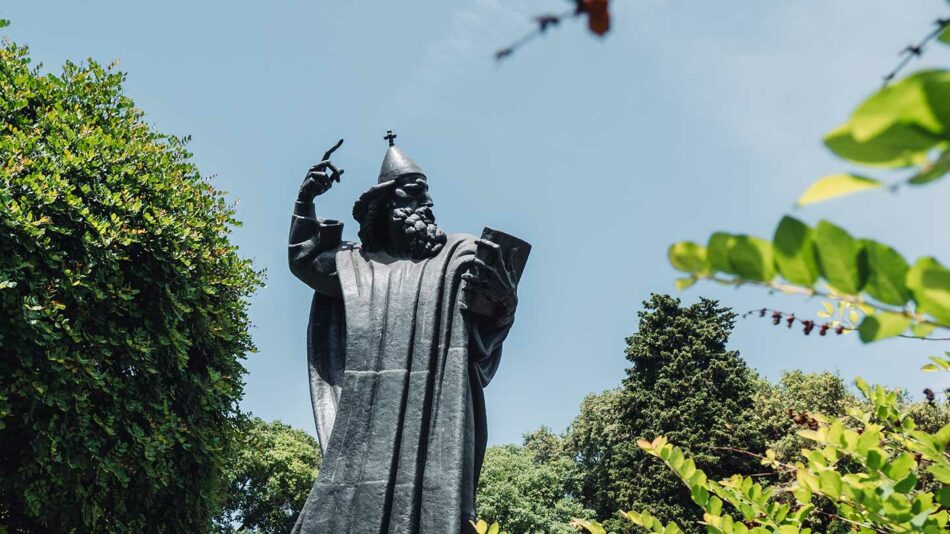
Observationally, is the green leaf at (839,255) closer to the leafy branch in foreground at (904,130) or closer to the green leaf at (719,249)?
the green leaf at (719,249)

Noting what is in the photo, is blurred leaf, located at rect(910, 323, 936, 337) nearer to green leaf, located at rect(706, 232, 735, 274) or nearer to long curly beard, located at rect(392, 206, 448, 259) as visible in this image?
green leaf, located at rect(706, 232, 735, 274)

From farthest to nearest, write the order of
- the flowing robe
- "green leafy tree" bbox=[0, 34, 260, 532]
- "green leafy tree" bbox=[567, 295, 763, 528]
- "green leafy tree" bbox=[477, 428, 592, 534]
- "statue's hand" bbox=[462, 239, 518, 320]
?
"green leafy tree" bbox=[477, 428, 592, 534], "green leafy tree" bbox=[567, 295, 763, 528], "green leafy tree" bbox=[0, 34, 260, 532], "statue's hand" bbox=[462, 239, 518, 320], the flowing robe

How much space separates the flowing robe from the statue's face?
9 centimetres

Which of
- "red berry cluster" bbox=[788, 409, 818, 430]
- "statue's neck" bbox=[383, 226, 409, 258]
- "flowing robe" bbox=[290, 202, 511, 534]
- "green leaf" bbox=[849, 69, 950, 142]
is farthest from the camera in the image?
"statue's neck" bbox=[383, 226, 409, 258]

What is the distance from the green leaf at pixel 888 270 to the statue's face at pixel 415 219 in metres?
4.11

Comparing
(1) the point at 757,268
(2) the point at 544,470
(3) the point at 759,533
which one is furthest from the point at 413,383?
(2) the point at 544,470

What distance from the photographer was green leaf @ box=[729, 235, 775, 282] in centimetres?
110

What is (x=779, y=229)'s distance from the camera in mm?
1051

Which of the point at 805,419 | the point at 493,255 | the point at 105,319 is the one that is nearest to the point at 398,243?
the point at 493,255

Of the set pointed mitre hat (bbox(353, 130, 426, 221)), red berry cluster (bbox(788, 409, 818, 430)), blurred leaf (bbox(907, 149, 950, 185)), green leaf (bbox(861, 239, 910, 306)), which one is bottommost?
blurred leaf (bbox(907, 149, 950, 185))

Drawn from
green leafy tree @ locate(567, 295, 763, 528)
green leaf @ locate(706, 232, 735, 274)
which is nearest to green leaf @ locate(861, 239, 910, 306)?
green leaf @ locate(706, 232, 735, 274)

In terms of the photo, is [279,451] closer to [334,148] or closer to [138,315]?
[138,315]

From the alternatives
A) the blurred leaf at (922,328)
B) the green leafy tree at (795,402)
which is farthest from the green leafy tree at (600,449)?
the blurred leaf at (922,328)

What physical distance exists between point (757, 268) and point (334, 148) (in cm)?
434
